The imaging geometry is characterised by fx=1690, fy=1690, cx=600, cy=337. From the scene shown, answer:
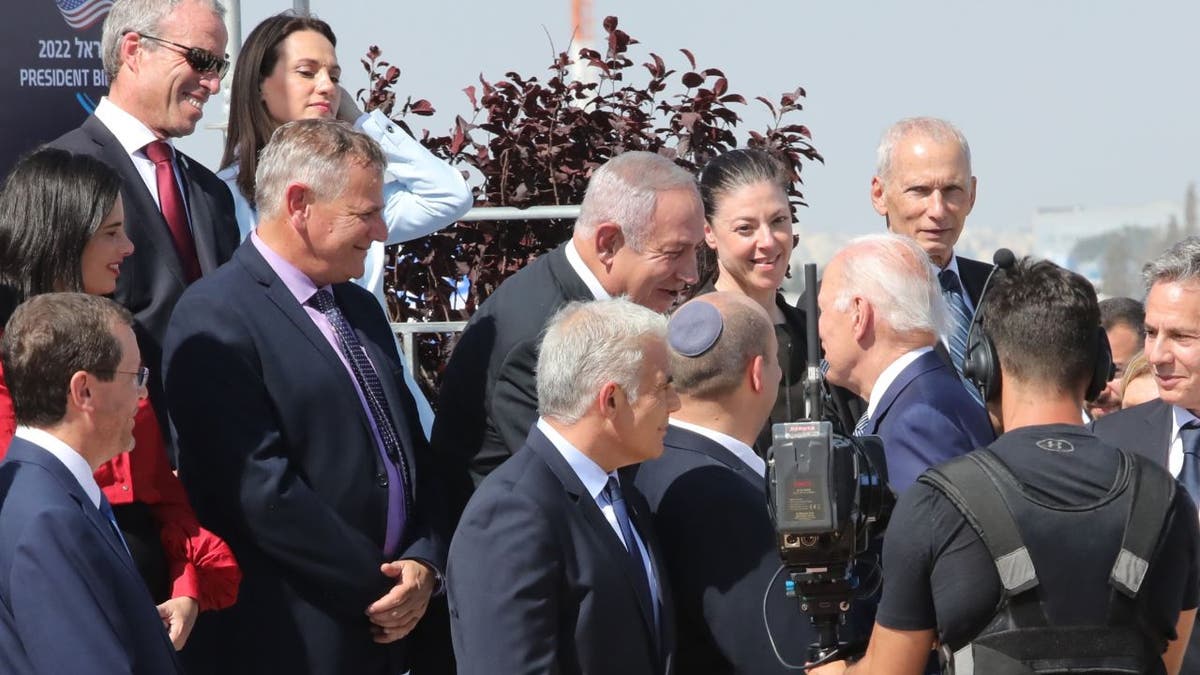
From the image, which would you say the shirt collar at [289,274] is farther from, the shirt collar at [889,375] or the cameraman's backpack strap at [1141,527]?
the cameraman's backpack strap at [1141,527]

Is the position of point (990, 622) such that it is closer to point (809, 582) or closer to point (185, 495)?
point (809, 582)

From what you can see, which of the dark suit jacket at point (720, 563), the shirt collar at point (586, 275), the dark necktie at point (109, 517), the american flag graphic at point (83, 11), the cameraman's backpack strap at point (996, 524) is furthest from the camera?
the american flag graphic at point (83, 11)

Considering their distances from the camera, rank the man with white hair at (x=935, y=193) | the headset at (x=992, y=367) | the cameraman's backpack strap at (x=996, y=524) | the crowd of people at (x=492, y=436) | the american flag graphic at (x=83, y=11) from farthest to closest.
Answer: the american flag graphic at (x=83, y=11), the man with white hair at (x=935, y=193), the headset at (x=992, y=367), the crowd of people at (x=492, y=436), the cameraman's backpack strap at (x=996, y=524)

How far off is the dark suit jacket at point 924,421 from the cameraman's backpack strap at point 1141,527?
717 mm

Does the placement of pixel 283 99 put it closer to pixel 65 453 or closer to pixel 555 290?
pixel 555 290

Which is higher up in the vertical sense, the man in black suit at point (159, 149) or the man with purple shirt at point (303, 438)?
the man in black suit at point (159, 149)

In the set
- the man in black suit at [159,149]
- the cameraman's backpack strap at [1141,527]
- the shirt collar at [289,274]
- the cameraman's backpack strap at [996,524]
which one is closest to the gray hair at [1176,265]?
the cameraman's backpack strap at [1141,527]

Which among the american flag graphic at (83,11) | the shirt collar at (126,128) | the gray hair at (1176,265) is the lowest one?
the gray hair at (1176,265)

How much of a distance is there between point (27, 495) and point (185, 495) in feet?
2.88

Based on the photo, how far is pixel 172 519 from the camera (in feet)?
14.7

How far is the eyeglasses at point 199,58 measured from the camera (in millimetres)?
5230

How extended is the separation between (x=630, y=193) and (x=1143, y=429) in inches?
73.6

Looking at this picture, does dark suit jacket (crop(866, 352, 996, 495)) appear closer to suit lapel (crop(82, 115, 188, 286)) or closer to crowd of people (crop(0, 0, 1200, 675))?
crowd of people (crop(0, 0, 1200, 675))

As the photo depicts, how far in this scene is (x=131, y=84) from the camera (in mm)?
5184
